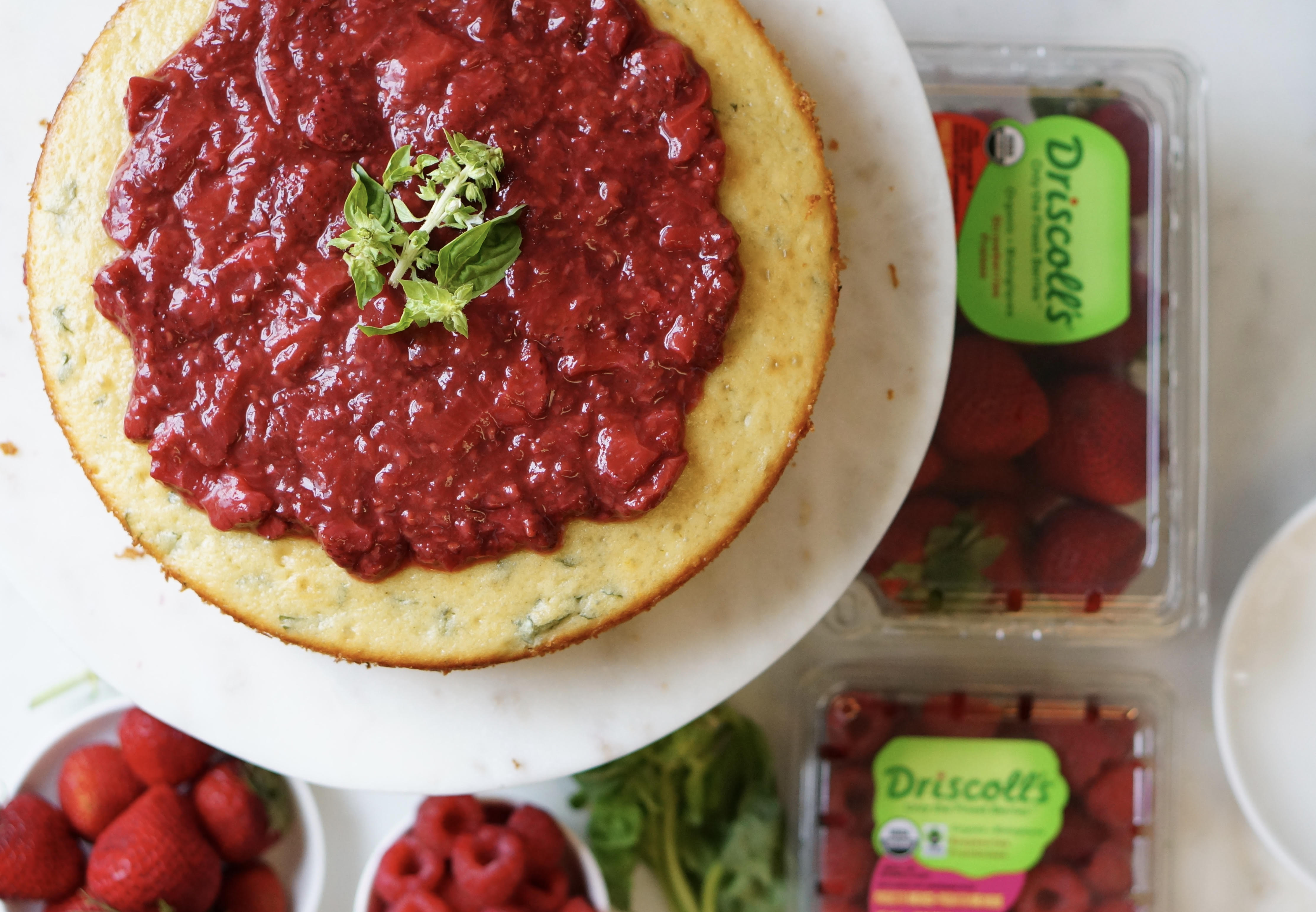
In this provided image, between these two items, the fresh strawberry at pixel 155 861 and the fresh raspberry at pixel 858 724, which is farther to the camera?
the fresh raspberry at pixel 858 724

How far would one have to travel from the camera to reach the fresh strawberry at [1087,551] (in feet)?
8.80

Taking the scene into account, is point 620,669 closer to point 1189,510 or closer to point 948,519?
point 948,519

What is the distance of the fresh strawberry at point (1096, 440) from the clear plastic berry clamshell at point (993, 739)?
20.0 inches

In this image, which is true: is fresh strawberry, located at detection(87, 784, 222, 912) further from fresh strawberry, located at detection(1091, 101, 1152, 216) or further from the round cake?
fresh strawberry, located at detection(1091, 101, 1152, 216)

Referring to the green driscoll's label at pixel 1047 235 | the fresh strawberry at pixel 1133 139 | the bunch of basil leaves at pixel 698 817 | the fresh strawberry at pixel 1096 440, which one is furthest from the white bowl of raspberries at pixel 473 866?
the fresh strawberry at pixel 1133 139

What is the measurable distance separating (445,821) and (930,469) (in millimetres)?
1437

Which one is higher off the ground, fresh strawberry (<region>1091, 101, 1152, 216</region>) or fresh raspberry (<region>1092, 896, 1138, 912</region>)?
fresh strawberry (<region>1091, 101, 1152, 216</region>)

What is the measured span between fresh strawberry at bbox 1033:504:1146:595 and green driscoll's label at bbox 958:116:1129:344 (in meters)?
0.44

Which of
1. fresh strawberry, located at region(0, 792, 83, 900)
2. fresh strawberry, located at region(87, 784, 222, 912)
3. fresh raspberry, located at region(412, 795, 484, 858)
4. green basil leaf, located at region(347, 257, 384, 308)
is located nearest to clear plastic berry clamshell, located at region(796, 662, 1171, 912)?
fresh raspberry, located at region(412, 795, 484, 858)

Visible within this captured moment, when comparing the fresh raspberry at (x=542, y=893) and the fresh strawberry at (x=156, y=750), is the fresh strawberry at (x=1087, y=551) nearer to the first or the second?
the fresh raspberry at (x=542, y=893)

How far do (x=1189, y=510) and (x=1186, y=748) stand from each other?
2.17 ft

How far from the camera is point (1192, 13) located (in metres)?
2.82

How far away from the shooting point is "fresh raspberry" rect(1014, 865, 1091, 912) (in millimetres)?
2791

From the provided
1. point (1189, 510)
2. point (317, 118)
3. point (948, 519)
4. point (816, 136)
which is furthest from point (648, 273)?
point (1189, 510)
